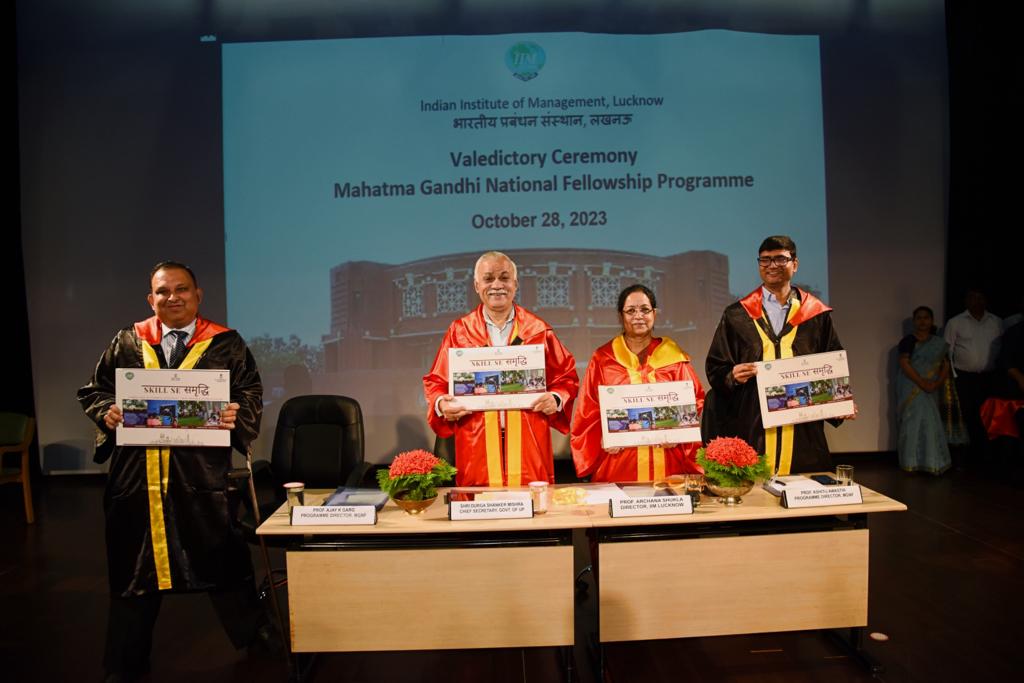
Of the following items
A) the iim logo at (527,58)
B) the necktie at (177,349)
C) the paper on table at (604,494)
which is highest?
the iim logo at (527,58)

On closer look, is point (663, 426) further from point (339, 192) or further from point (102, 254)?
point (102, 254)

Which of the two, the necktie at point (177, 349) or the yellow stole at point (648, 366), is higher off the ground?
the necktie at point (177, 349)

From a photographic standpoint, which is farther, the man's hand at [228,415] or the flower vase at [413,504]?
the man's hand at [228,415]

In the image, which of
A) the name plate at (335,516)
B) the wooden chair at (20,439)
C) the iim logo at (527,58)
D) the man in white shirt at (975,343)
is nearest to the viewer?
the name plate at (335,516)

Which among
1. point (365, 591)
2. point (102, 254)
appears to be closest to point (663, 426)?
point (365, 591)

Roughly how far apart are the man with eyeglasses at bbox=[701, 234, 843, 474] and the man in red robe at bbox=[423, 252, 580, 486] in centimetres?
78

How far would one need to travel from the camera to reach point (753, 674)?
8.70 ft

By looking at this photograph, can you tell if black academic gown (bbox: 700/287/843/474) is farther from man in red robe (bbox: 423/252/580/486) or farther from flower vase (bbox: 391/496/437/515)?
flower vase (bbox: 391/496/437/515)

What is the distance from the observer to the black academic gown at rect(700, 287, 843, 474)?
301 centimetres

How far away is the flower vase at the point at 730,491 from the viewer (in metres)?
2.57

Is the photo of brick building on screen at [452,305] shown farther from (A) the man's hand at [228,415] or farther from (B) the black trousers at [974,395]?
(A) the man's hand at [228,415]

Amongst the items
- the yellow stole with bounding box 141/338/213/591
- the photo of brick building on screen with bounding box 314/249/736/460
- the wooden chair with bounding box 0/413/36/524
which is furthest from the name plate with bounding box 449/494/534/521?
the wooden chair with bounding box 0/413/36/524

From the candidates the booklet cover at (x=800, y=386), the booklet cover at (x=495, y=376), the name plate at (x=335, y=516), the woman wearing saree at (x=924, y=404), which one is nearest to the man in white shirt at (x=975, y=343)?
the woman wearing saree at (x=924, y=404)

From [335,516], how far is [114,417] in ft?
3.30
